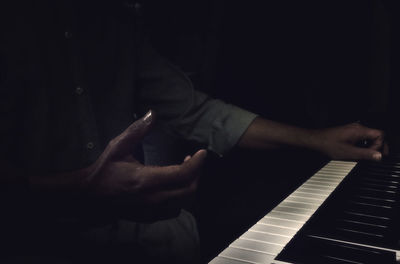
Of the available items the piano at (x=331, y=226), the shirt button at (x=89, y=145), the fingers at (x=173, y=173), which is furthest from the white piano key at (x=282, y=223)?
the shirt button at (x=89, y=145)

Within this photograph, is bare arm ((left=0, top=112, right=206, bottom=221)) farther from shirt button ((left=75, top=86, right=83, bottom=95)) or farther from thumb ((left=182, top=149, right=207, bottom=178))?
shirt button ((left=75, top=86, right=83, bottom=95))

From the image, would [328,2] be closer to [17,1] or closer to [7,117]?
[17,1]

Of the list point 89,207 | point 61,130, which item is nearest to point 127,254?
point 61,130

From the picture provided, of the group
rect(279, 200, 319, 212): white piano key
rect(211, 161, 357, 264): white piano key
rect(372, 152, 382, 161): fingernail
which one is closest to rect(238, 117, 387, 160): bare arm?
rect(372, 152, 382, 161): fingernail

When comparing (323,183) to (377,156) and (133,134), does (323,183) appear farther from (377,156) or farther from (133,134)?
(133,134)

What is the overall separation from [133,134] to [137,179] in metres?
0.14

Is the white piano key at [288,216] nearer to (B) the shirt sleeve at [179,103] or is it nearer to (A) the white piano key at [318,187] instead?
(A) the white piano key at [318,187]

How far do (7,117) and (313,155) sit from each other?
136 cm

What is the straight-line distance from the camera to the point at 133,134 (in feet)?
3.12

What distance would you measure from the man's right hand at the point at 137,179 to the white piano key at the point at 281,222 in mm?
221

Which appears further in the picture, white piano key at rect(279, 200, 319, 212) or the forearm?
the forearm

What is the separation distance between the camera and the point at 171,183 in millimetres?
1060

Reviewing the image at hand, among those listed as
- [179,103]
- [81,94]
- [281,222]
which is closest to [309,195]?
[281,222]

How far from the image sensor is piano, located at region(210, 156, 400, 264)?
0.87m
